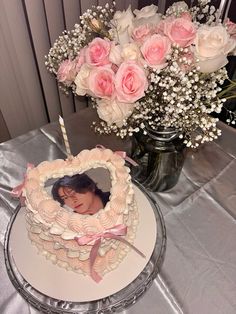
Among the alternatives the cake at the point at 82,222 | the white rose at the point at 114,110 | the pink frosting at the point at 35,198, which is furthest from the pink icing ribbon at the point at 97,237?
the white rose at the point at 114,110

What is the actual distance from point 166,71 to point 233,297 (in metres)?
0.54

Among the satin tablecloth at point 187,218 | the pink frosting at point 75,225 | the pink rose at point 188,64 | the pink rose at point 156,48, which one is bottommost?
the satin tablecloth at point 187,218

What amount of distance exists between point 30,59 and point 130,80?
770mm

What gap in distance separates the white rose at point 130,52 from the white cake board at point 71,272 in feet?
1.31

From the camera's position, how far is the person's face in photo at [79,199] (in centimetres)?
66

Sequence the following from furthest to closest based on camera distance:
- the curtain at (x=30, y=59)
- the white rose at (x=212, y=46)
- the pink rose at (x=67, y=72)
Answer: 1. the curtain at (x=30, y=59)
2. the pink rose at (x=67, y=72)
3. the white rose at (x=212, y=46)

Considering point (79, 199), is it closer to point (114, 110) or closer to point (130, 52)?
point (114, 110)

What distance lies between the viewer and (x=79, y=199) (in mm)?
670

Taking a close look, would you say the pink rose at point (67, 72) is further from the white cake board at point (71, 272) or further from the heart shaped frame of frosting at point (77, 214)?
the white cake board at point (71, 272)

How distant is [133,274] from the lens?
2.48ft

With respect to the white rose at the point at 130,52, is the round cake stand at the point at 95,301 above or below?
below

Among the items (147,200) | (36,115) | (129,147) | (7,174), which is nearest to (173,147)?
(147,200)

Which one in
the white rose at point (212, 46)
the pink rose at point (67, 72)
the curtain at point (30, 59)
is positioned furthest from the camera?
the curtain at point (30, 59)

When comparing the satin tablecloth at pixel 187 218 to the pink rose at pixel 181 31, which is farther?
the satin tablecloth at pixel 187 218
